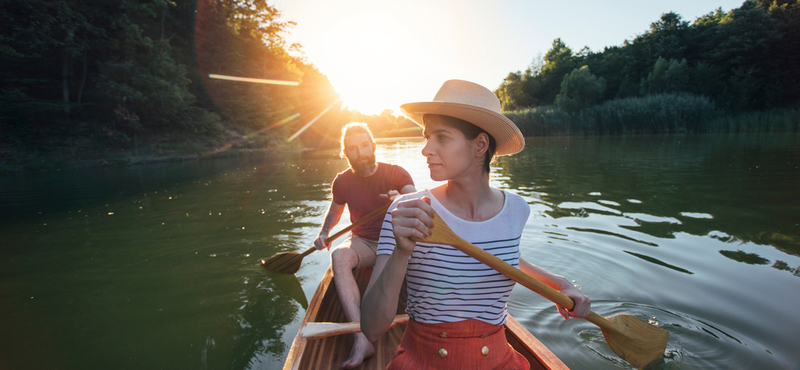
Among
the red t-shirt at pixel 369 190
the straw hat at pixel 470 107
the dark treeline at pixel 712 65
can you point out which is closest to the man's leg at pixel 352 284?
the red t-shirt at pixel 369 190

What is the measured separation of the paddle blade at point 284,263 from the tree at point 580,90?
151ft

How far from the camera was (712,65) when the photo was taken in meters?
39.1

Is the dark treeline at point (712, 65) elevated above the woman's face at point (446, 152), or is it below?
above

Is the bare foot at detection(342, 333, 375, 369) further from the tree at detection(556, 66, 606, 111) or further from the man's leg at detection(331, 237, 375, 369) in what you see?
the tree at detection(556, 66, 606, 111)

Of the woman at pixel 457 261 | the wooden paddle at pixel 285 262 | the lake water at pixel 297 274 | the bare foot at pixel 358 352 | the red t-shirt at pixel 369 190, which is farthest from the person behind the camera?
the wooden paddle at pixel 285 262

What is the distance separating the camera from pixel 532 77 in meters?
59.4

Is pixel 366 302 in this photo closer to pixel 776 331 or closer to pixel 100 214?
pixel 776 331

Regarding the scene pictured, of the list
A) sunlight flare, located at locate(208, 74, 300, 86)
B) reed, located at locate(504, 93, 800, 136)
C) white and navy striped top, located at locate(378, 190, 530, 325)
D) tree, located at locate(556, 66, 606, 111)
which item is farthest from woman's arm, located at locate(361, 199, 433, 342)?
tree, located at locate(556, 66, 606, 111)

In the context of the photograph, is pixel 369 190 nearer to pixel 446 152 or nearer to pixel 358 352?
pixel 358 352

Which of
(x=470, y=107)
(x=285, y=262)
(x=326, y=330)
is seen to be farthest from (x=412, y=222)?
(x=285, y=262)

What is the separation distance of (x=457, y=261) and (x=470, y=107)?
1.67ft

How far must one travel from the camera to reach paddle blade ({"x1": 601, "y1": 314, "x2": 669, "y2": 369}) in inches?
69.8

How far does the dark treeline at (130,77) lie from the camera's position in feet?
51.7

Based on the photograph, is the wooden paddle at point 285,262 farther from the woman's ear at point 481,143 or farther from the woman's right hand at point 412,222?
the woman's right hand at point 412,222
